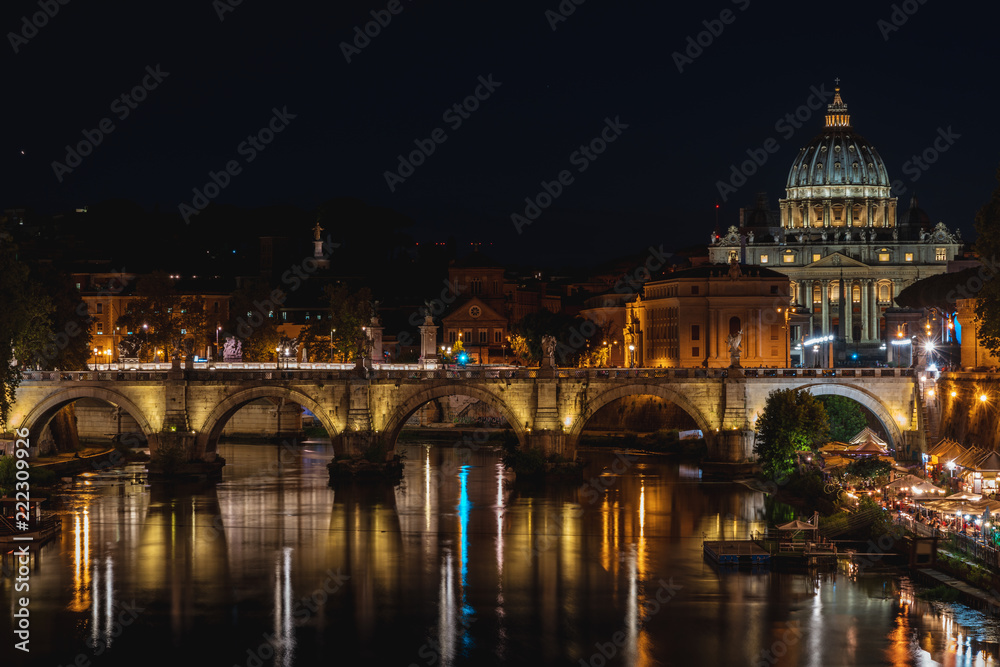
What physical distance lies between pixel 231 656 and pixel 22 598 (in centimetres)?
865

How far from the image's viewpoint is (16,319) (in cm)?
5722

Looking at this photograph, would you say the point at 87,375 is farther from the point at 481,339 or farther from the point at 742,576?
the point at 481,339

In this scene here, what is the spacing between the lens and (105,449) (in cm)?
7331

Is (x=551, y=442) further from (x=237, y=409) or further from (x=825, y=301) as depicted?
(x=825, y=301)

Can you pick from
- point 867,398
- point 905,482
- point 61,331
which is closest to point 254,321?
point 61,331

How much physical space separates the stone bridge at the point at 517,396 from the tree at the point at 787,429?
2693 millimetres

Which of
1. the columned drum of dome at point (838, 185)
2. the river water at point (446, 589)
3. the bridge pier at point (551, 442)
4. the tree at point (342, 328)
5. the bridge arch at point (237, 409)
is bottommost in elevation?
the river water at point (446, 589)

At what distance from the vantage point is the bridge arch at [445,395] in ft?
204

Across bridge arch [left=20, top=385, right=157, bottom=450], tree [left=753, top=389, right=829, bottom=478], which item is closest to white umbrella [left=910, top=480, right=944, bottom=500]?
tree [left=753, top=389, right=829, bottom=478]

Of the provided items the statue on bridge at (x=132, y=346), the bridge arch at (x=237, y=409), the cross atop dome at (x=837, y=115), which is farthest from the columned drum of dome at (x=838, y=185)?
the bridge arch at (x=237, y=409)

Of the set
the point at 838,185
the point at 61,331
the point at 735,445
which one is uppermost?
the point at 838,185

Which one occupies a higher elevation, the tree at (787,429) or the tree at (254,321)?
the tree at (254,321)

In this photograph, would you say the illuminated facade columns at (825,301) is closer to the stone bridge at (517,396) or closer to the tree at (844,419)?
the tree at (844,419)

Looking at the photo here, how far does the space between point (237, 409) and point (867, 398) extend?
30.4 m
